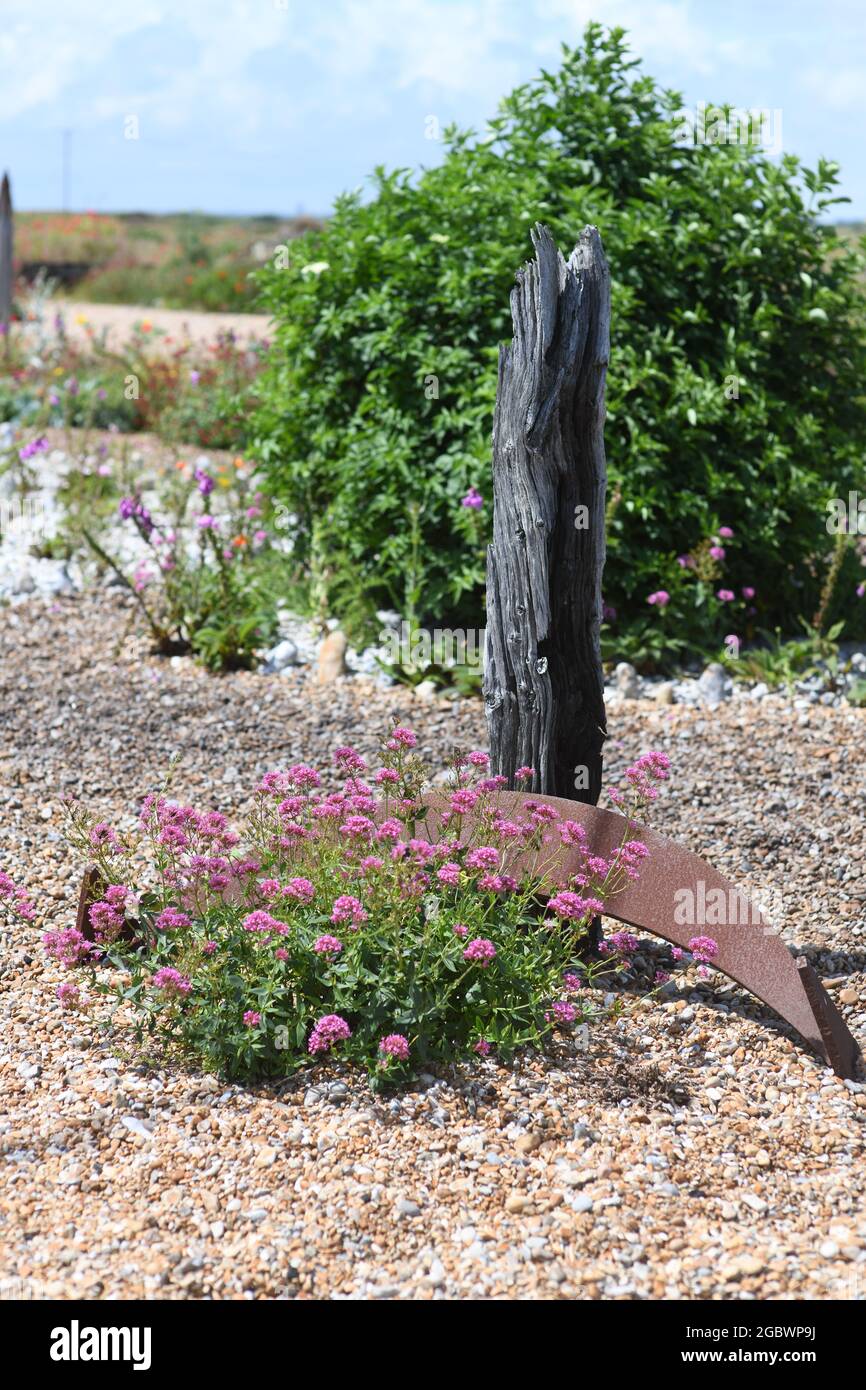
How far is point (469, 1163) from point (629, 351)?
4190 millimetres

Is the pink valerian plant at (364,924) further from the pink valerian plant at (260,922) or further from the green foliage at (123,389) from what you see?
the green foliage at (123,389)

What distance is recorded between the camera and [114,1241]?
268 centimetres

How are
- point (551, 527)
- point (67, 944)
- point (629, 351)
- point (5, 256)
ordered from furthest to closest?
1. point (5, 256)
2. point (629, 351)
3. point (551, 527)
4. point (67, 944)

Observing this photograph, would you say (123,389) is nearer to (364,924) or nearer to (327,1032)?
(364,924)

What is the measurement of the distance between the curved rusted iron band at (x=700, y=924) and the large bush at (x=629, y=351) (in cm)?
263

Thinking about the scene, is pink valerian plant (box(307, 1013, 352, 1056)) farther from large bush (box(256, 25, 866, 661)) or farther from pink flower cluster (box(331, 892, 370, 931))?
large bush (box(256, 25, 866, 661))

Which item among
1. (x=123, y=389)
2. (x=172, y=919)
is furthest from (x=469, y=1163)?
(x=123, y=389)

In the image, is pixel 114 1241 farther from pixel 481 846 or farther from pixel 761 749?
pixel 761 749

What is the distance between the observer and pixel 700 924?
139 inches

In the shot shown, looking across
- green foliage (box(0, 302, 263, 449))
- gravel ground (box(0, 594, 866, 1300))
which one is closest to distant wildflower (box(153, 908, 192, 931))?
gravel ground (box(0, 594, 866, 1300))

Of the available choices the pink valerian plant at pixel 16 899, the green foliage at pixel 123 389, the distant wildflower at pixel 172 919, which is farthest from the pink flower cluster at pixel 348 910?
the green foliage at pixel 123 389

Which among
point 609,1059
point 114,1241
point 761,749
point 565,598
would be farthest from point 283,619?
point 114,1241

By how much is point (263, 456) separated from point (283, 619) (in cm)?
84

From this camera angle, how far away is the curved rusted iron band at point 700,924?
3.38 metres
